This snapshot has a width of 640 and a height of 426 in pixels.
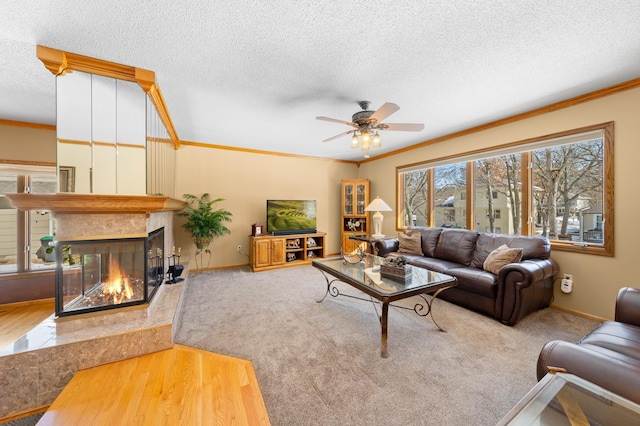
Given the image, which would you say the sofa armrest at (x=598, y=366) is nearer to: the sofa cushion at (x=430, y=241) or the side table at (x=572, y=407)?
the side table at (x=572, y=407)

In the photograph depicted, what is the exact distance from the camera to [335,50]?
185 centimetres

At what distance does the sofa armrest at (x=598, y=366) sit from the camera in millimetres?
936

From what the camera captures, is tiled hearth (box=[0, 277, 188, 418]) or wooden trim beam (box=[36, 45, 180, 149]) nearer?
tiled hearth (box=[0, 277, 188, 418])

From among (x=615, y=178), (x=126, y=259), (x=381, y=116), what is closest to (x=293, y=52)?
(x=381, y=116)

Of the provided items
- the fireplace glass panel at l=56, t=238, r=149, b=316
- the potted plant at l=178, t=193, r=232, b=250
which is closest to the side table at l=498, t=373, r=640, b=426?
the fireplace glass panel at l=56, t=238, r=149, b=316

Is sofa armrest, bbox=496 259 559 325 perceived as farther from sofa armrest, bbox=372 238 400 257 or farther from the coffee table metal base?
sofa armrest, bbox=372 238 400 257

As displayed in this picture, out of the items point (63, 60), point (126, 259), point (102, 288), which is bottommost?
point (102, 288)

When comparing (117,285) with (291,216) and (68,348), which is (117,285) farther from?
(291,216)

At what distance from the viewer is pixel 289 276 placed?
163 inches

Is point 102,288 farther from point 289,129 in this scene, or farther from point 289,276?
point 289,129

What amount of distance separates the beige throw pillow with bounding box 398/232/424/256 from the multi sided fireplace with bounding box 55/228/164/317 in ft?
11.7

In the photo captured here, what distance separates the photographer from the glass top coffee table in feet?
6.48

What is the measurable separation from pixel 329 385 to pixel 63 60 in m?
3.21

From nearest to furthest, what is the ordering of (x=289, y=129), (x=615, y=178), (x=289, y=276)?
(x=615, y=178)
(x=289, y=129)
(x=289, y=276)
